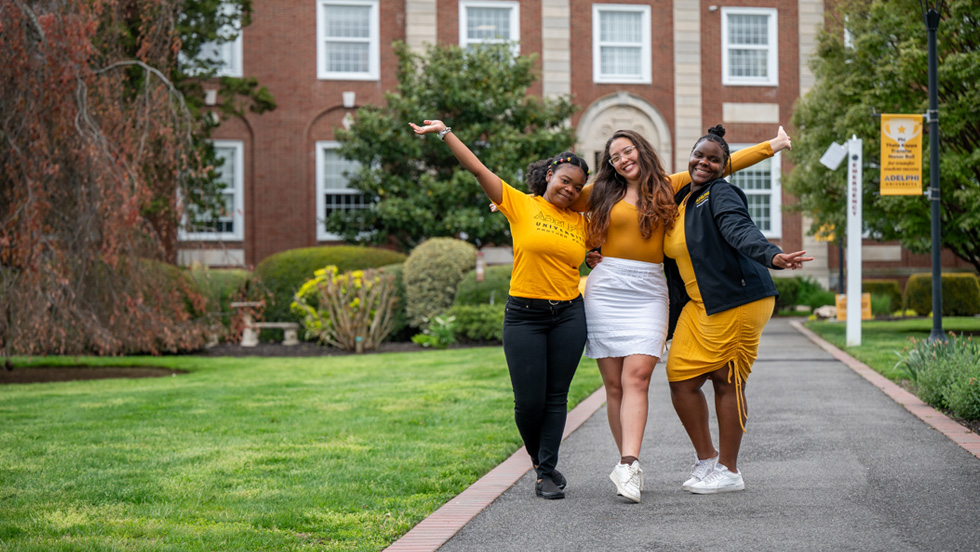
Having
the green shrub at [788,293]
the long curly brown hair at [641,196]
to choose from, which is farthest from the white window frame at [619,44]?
the long curly brown hair at [641,196]

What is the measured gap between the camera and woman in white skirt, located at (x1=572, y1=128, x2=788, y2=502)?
16.3ft

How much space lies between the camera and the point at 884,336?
14812 millimetres

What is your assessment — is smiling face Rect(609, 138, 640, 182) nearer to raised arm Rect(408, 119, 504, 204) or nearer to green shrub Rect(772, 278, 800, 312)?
raised arm Rect(408, 119, 504, 204)

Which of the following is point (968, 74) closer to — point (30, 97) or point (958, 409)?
point (958, 409)

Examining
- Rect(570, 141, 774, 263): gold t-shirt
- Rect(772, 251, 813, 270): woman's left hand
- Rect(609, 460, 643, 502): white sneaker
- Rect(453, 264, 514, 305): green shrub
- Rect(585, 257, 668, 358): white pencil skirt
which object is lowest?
Rect(609, 460, 643, 502): white sneaker

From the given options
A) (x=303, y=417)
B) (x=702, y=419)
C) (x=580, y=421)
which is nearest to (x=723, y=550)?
(x=702, y=419)

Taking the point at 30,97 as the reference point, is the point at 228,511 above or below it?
below

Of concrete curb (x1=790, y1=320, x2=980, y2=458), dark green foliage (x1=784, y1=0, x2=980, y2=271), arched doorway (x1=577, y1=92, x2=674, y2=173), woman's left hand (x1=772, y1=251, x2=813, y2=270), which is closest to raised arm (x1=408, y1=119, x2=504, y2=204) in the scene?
woman's left hand (x1=772, y1=251, x2=813, y2=270)

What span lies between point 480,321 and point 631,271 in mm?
10545

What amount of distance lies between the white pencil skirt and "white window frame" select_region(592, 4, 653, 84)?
19616 mm

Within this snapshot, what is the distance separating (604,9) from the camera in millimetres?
24125

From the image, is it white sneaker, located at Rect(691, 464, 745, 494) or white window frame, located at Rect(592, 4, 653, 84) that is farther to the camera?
white window frame, located at Rect(592, 4, 653, 84)

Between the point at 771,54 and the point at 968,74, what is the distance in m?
11.8

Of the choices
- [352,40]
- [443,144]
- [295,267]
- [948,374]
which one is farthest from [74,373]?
[352,40]
